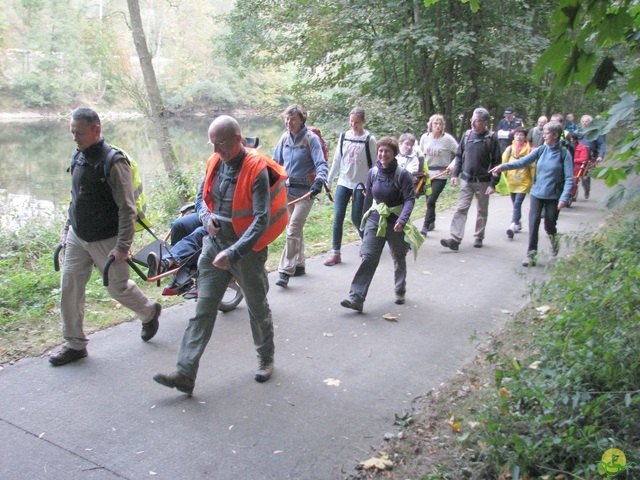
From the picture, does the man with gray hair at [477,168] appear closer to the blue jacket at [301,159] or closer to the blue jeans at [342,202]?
the blue jeans at [342,202]

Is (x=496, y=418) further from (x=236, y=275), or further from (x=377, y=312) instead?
(x=377, y=312)

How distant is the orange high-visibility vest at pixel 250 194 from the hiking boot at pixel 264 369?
0.96 meters

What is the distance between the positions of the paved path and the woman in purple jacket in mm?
419

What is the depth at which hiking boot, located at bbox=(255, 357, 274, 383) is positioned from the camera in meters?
4.83

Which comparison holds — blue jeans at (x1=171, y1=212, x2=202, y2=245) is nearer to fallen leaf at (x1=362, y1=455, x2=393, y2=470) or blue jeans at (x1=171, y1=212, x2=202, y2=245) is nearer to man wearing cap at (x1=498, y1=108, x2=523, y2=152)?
fallen leaf at (x1=362, y1=455, x2=393, y2=470)

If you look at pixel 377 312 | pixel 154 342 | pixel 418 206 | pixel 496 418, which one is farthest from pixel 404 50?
pixel 496 418

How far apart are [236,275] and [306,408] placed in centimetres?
111

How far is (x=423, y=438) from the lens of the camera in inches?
159

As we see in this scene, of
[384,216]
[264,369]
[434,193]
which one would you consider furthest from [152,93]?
[264,369]

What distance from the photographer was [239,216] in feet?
14.5

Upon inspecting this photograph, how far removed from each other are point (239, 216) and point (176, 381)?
1.27 metres

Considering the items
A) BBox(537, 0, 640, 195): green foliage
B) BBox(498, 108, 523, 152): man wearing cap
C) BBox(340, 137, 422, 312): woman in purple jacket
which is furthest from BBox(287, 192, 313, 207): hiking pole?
BBox(498, 108, 523, 152): man wearing cap

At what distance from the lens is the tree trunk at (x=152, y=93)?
517 inches

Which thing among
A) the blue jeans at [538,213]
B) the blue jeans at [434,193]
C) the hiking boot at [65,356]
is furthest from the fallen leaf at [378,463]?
the blue jeans at [434,193]
